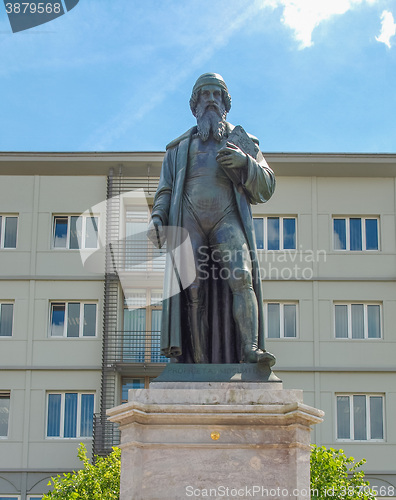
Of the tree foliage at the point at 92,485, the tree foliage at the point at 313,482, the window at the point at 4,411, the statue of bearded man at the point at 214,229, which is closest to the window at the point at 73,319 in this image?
the window at the point at 4,411

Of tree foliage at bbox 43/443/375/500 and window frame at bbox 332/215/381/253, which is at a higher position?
window frame at bbox 332/215/381/253

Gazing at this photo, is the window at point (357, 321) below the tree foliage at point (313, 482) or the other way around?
the other way around

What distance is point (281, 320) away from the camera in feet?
121

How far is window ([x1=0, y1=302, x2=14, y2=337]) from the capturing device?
36.9 metres

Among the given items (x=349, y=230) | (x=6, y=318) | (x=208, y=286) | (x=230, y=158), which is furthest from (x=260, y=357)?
(x=349, y=230)

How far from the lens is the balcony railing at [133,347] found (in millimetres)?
36406

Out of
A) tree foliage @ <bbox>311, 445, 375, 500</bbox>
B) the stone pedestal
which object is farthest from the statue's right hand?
tree foliage @ <bbox>311, 445, 375, 500</bbox>

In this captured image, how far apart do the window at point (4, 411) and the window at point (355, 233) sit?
1396cm

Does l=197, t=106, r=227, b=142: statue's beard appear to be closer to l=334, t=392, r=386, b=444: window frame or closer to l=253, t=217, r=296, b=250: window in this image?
l=334, t=392, r=386, b=444: window frame

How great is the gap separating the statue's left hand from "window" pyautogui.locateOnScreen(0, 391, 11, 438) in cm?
2710

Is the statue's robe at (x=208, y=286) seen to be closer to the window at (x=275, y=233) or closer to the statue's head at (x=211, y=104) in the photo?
the statue's head at (x=211, y=104)

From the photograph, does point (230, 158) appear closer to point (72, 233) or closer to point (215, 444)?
point (215, 444)

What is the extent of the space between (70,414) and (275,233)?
10.6 meters

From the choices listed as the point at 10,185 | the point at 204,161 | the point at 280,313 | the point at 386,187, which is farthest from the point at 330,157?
the point at 204,161
